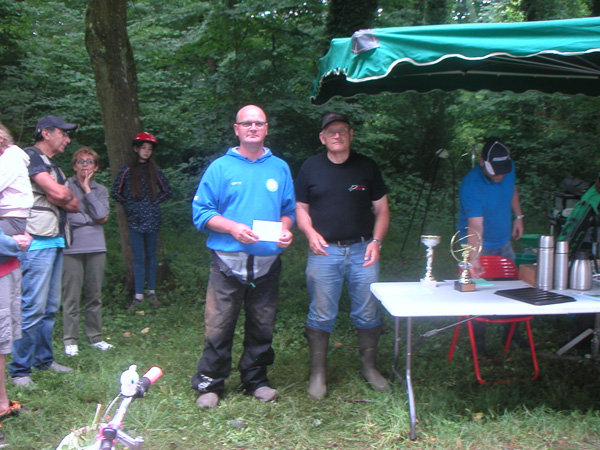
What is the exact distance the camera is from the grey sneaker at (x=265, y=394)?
3.77 metres

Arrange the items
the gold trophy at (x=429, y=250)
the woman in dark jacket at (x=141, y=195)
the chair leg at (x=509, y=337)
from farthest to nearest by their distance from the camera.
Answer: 1. the woman in dark jacket at (x=141, y=195)
2. the chair leg at (x=509, y=337)
3. the gold trophy at (x=429, y=250)

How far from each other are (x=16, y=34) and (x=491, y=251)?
9273 mm

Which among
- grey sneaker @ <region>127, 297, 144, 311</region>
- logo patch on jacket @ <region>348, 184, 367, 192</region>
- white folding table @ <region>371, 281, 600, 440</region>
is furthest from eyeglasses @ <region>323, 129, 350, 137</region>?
grey sneaker @ <region>127, 297, 144, 311</region>

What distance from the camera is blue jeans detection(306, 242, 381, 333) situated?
3859 mm

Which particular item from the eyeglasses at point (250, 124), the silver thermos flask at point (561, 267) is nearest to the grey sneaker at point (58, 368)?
the eyeglasses at point (250, 124)

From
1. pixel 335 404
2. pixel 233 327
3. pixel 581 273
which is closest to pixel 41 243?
pixel 233 327

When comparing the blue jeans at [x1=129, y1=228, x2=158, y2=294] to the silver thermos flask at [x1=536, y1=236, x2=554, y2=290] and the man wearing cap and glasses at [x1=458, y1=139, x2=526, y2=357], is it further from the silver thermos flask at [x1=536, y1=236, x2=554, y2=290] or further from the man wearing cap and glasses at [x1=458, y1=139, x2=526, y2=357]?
the silver thermos flask at [x1=536, y1=236, x2=554, y2=290]

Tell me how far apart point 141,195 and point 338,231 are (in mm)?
2909

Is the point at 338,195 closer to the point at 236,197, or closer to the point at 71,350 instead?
the point at 236,197

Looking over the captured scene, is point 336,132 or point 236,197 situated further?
point 336,132

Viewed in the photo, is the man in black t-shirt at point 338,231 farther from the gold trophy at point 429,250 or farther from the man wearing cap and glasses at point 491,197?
the man wearing cap and glasses at point 491,197

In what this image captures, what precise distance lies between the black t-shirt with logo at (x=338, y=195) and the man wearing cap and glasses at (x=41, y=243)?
1.80 m

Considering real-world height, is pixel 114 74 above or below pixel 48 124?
above

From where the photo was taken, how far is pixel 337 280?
3.90 metres
